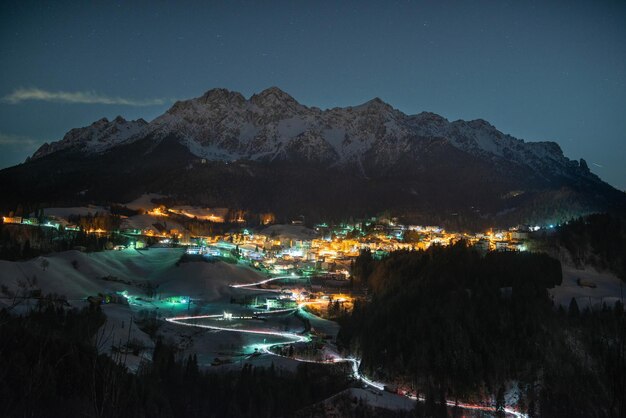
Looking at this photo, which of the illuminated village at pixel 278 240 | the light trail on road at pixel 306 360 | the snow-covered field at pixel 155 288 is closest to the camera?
the light trail on road at pixel 306 360

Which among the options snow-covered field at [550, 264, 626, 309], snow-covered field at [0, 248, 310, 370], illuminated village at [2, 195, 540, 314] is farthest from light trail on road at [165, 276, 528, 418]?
snow-covered field at [550, 264, 626, 309]

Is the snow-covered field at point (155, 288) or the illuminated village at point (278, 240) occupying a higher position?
the illuminated village at point (278, 240)

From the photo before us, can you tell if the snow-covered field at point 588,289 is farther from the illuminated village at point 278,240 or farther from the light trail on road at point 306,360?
the light trail on road at point 306,360

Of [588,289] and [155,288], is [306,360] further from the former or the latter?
[588,289]

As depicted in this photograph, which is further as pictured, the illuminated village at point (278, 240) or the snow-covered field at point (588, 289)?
the illuminated village at point (278, 240)

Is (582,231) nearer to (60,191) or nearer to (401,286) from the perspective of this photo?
(401,286)

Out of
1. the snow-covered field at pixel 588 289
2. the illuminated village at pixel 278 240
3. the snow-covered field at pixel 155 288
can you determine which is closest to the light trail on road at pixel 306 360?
the snow-covered field at pixel 155 288

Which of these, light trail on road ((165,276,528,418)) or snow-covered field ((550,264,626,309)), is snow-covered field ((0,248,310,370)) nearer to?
light trail on road ((165,276,528,418))

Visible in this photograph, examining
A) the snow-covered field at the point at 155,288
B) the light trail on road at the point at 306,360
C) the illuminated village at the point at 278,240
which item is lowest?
the light trail on road at the point at 306,360

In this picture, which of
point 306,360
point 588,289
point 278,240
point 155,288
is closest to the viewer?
point 306,360

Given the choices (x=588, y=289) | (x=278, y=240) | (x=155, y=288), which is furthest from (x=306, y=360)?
(x=278, y=240)

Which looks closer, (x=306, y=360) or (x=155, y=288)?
(x=306, y=360)

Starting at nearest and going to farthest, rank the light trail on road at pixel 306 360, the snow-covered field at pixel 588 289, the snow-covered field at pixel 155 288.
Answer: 1. the light trail on road at pixel 306 360
2. the snow-covered field at pixel 155 288
3. the snow-covered field at pixel 588 289
